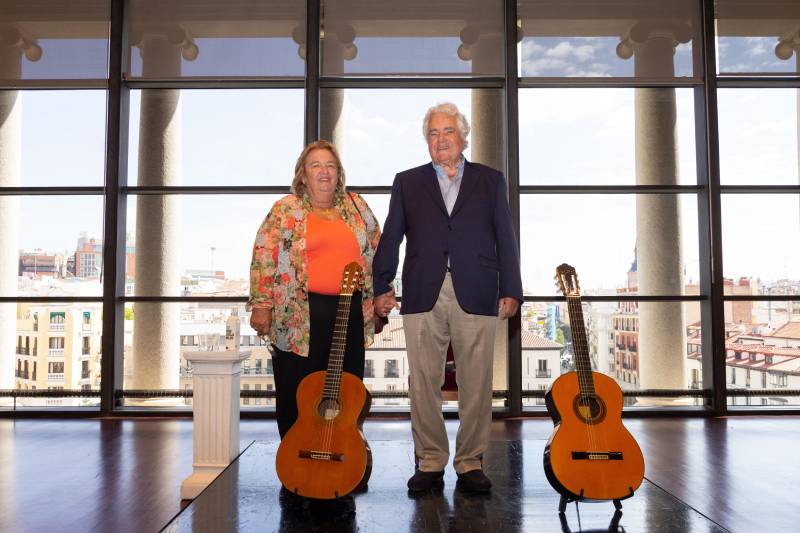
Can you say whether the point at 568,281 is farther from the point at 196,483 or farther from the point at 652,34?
the point at 652,34

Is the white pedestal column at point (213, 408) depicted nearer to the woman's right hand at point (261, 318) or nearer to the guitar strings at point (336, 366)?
the woman's right hand at point (261, 318)

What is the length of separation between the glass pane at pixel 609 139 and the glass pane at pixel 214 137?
1.87 metres

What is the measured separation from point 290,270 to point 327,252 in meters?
0.18

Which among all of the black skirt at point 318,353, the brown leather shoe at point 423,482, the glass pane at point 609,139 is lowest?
the brown leather shoe at point 423,482

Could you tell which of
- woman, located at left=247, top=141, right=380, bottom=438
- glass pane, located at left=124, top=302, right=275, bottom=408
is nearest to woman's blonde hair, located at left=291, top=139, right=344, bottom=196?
woman, located at left=247, top=141, right=380, bottom=438

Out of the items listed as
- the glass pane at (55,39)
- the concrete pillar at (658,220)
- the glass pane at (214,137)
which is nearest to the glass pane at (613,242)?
the concrete pillar at (658,220)

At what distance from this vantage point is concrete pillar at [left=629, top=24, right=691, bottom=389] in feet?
17.2

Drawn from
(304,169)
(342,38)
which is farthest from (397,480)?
(342,38)

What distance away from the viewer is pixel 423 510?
2.57 meters

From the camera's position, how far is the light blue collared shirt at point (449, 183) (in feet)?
9.59

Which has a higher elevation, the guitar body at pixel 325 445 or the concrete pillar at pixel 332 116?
the concrete pillar at pixel 332 116

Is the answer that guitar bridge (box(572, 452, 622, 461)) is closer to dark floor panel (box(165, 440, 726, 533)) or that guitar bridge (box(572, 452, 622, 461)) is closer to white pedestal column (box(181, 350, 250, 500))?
dark floor panel (box(165, 440, 726, 533))

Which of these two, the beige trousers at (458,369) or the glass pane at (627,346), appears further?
the glass pane at (627,346)

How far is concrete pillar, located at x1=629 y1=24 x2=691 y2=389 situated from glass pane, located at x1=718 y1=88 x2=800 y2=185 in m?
0.41
